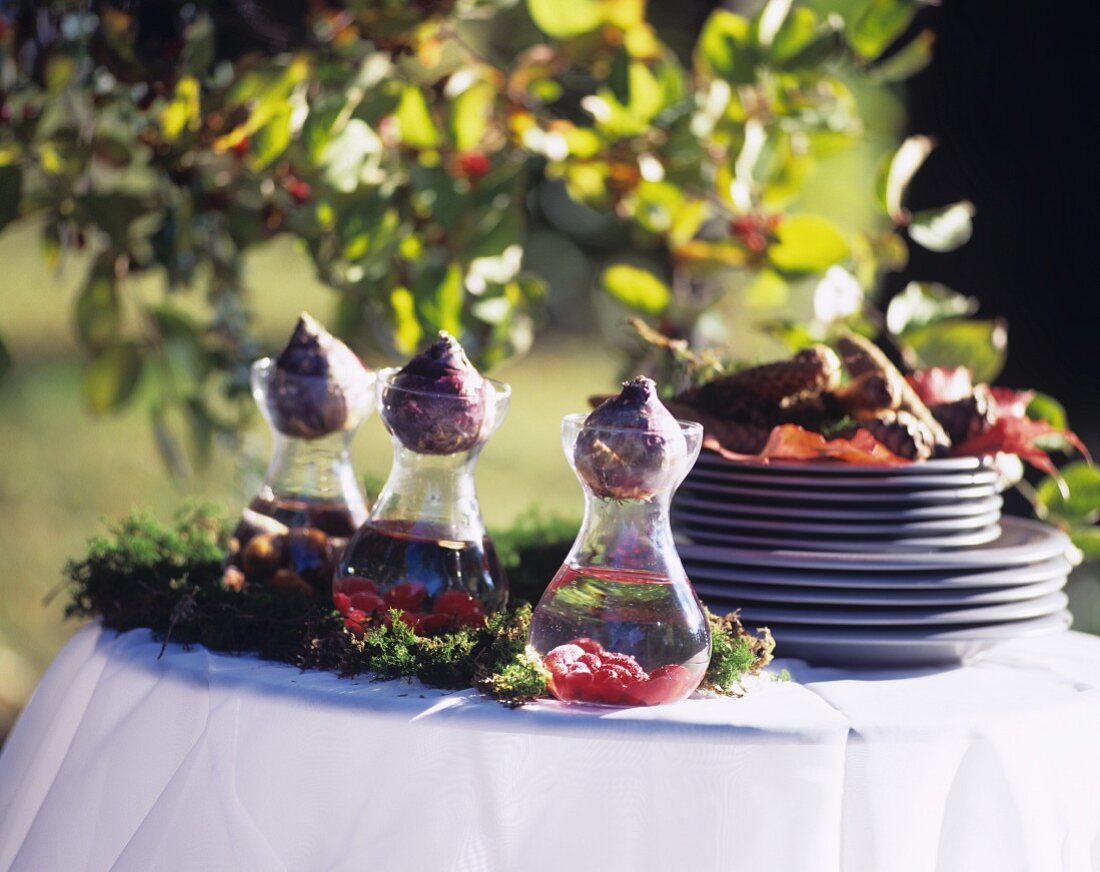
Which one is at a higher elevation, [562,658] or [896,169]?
[896,169]

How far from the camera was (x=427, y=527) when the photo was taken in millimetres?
1114

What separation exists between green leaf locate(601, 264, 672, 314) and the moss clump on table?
2.65 ft

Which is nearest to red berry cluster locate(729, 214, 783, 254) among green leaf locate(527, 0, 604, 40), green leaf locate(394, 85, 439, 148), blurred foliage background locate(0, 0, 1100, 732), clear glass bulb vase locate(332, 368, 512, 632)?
blurred foliage background locate(0, 0, 1100, 732)

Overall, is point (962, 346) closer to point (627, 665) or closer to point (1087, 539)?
point (1087, 539)

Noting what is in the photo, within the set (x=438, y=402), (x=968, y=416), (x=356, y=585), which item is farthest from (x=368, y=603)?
Result: (x=968, y=416)

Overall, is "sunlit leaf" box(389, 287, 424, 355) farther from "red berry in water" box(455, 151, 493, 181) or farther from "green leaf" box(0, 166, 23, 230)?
"green leaf" box(0, 166, 23, 230)

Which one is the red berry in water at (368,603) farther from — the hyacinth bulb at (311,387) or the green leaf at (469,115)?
the green leaf at (469,115)

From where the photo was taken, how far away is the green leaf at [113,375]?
6.55ft

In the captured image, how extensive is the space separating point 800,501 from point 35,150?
4.32 ft

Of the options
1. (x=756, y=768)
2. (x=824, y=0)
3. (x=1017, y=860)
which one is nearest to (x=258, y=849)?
(x=756, y=768)

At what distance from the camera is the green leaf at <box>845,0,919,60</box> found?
73.2 inches

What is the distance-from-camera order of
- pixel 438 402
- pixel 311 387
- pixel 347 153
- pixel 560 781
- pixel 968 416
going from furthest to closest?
pixel 347 153, pixel 968 416, pixel 311 387, pixel 438 402, pixel 560 781

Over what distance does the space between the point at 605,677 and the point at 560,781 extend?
0.09 meters

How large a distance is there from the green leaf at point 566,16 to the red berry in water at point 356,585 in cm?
117
